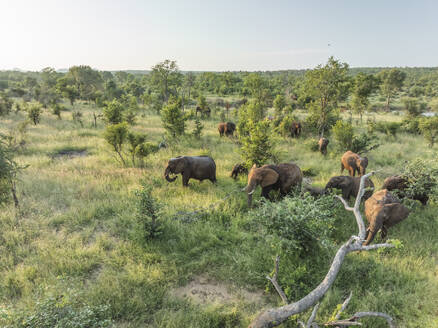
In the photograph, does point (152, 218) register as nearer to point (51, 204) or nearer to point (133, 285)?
point (133, 285)

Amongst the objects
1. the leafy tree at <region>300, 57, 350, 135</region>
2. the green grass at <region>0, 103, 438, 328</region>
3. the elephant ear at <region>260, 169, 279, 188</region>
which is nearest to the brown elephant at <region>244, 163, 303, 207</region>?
the elephant ear at <region>260, 169, 279, 188</region>

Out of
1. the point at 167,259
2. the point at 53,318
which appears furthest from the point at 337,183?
the point at 53,318

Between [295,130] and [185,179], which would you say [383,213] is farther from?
[295,130]

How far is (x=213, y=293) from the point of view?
4.95m

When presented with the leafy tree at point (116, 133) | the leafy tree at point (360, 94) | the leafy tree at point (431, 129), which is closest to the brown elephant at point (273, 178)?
the leafy tree at point (116, 133)

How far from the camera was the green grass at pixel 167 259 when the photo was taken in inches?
175

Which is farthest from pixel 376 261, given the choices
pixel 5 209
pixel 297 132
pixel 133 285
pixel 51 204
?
pixel 297 132

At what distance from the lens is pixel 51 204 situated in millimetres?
8289

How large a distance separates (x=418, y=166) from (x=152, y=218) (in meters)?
8.65

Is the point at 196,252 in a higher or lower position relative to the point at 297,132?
lower

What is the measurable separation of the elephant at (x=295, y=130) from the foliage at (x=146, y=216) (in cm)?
1572

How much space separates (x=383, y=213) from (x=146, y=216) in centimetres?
611

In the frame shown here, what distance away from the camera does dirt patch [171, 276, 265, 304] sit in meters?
4.77

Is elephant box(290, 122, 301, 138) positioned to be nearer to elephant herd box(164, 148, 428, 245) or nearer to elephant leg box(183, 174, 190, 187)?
elephant herd box(164, 148, 428, 245)
